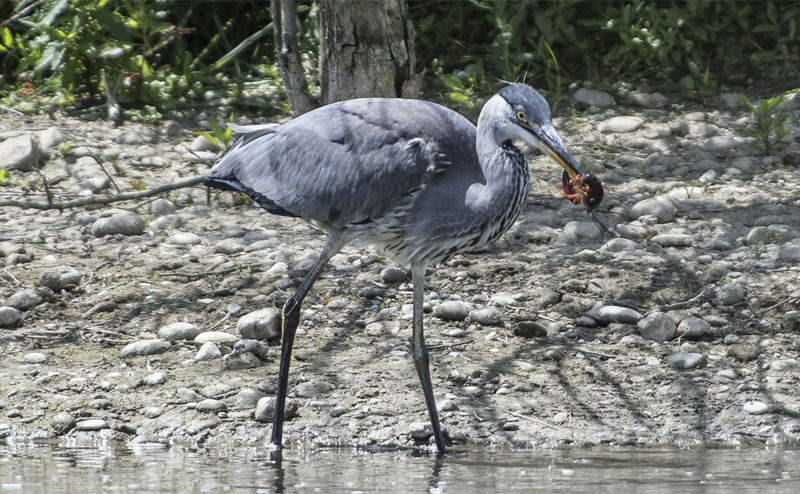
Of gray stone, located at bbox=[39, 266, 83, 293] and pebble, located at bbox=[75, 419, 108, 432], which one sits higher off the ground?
gray stone, located at bbox=[39, 266, 83, 293]

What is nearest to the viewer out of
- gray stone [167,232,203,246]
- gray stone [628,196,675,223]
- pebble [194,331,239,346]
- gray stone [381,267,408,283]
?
pebble [194,331,239,346]

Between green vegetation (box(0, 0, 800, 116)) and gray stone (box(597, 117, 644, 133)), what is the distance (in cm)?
39

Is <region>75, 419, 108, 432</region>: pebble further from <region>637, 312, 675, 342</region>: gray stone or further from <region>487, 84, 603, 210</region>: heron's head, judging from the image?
<region>637, 312, 675, 342</region>: gray stone

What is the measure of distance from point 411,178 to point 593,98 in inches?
141

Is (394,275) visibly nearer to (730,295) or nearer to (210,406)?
(210,406)

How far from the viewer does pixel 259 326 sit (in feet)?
17.8

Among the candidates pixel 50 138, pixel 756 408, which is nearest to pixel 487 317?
pixel 756 408

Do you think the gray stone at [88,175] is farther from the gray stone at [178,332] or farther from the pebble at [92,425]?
the pebble at [92,425]

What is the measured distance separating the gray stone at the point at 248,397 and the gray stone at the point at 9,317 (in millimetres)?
1338

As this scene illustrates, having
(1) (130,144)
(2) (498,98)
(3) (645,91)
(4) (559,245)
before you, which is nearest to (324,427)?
(2) (498,98)

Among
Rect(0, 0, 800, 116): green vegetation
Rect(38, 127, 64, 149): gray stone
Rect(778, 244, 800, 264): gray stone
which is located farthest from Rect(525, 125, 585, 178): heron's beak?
Rect(38, 127, 64, 149): gray stone

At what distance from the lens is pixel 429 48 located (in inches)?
335

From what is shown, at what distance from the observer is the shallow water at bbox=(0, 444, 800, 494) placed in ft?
13.1

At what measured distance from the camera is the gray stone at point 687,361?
5129mm
